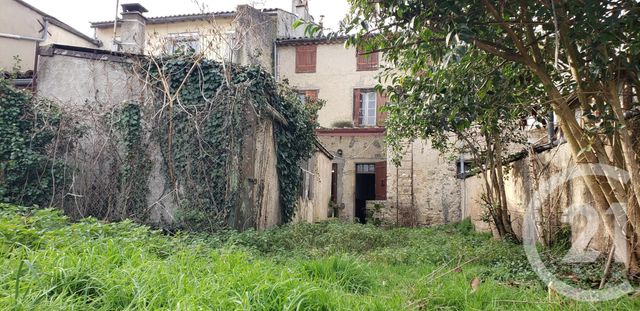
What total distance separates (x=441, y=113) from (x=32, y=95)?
7.71 m

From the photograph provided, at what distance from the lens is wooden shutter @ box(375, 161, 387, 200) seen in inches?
726

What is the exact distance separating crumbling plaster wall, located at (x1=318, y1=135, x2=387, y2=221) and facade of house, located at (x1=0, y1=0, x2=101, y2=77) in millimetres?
11278

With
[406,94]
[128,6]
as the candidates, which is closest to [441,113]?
[406,94]

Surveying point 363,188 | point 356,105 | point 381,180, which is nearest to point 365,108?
point 356,105

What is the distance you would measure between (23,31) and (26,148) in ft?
26.9

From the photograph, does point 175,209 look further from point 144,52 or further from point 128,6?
point 128,6

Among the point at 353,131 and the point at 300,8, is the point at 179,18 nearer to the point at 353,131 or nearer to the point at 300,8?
the point at 300,8

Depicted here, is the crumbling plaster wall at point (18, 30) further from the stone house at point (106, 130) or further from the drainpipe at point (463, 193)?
the drainpipe at point (463, 193)

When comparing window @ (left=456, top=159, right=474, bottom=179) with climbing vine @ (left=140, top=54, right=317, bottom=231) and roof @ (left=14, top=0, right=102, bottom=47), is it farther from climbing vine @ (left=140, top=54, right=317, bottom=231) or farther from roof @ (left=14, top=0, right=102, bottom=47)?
roof @ (left=14, top=0, right=102, bottom=47)

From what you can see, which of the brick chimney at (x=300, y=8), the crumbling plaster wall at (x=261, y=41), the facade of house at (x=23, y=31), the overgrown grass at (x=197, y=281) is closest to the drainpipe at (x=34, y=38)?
the facade of house at (x=23, y=31)

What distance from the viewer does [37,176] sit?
8164 mm

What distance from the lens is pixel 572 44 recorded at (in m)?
4.05

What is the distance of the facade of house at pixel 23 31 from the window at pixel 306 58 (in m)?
9.32

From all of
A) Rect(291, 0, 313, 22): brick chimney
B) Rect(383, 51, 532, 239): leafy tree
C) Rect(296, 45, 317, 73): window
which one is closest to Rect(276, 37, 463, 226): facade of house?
Rect(296, 45, 317, 73): window
